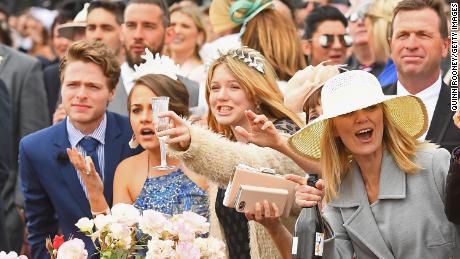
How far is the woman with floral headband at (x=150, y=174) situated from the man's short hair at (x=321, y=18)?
2354 mm

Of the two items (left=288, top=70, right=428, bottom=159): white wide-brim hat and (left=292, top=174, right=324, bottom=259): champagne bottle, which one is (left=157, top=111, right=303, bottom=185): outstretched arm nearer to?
(left=288, top=70, right=428, bottom=159): white wide-brim hat

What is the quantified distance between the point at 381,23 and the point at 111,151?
2.53 meters

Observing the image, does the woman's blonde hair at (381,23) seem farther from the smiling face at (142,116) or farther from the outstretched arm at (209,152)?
the outstretched arm at (209,152)

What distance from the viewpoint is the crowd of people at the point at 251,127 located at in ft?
19.8

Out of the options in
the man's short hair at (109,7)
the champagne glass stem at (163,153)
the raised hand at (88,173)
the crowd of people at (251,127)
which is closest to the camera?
the crowd of people at (251,127)

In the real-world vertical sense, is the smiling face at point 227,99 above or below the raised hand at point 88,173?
above

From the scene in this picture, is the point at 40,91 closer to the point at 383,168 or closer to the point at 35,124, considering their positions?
the point at 35,124

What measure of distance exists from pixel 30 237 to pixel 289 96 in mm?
1997

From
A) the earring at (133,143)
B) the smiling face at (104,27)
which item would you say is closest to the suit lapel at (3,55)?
the smiling face at (104,27)

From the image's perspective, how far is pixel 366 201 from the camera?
20.0 ft

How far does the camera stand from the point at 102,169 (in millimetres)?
7992

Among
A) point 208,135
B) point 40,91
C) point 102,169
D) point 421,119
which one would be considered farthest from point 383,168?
point 40,91

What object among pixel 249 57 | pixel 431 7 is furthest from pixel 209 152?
pixel 431 7

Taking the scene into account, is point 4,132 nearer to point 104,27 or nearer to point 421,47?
point 104,27
